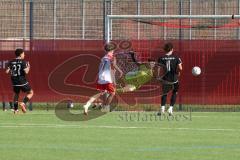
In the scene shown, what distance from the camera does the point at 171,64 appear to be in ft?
75.9

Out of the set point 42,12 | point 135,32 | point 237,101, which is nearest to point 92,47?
point 42,12

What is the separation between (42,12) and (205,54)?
5872 mm

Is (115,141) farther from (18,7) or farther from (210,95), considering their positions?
(18,7)

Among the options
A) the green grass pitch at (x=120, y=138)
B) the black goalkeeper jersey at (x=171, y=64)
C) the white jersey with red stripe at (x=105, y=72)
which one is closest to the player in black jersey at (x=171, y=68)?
the black goalkeeper jersey at (x=171, y=64)

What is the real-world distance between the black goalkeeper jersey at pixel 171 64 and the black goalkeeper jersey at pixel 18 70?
3847 millimetres

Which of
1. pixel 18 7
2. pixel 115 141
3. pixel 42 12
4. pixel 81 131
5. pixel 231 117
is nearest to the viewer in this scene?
pixel 115 141

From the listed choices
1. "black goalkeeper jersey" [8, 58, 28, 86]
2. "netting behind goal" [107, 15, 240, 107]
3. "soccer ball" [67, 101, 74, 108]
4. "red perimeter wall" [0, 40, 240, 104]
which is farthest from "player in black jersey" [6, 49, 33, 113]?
"netting behind goal" [107, 15, 240, 107]

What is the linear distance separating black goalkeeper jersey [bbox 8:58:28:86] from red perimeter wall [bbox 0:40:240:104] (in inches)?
114

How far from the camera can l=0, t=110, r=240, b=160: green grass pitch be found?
12.1 m

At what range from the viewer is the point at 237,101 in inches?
1032

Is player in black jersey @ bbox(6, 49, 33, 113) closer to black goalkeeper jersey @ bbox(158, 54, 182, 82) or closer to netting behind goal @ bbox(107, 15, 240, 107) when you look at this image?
netting behind goal @ bbox(107, 15, 240, 107)

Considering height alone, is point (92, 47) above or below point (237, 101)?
above

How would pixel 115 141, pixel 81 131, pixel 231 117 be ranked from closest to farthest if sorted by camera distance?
pixel 115 141, pixel 81 131, pixel 231 117

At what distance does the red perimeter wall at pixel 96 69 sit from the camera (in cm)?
2633
